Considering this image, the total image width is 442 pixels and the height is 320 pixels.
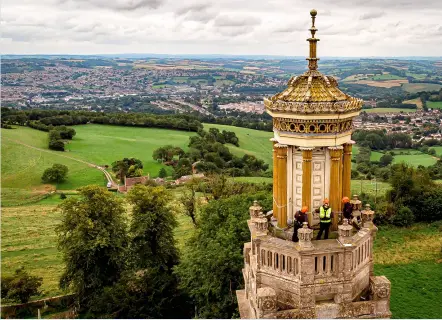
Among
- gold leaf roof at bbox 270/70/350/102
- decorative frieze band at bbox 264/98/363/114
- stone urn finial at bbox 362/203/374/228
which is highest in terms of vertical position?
gold leaf roof at bbox 270/70/350/102

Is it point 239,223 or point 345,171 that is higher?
point 345,171

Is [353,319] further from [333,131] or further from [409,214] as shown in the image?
[409,214]

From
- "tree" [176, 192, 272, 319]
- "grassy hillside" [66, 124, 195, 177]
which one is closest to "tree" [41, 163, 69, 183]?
"grassy hillside" [66, 124, 195, 177]

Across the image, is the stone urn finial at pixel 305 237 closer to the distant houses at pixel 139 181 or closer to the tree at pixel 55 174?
the distant houses at pixel 139 181

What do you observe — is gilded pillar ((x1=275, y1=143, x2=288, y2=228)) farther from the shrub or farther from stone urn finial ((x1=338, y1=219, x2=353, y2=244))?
the shrub

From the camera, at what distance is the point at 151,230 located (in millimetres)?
31797

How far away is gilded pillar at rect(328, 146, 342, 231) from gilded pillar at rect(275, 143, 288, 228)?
47.0 inches

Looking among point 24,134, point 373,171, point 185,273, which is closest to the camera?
point 185,273

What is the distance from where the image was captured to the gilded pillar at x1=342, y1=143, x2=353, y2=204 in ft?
39.2

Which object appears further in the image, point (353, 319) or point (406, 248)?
point (406, 248)

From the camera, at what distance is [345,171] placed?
39.9 ft

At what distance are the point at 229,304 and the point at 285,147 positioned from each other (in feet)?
56.1

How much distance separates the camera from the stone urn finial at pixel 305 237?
35.4 feet

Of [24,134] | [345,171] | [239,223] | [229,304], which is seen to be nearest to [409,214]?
[239,223]
